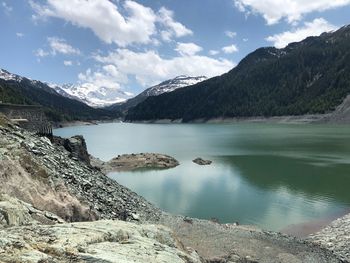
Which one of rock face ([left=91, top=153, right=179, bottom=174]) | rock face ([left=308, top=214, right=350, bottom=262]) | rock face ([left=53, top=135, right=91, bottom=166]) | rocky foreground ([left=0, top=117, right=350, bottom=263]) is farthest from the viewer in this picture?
rock face ([left=91, top=153, right=179, bottom=174])

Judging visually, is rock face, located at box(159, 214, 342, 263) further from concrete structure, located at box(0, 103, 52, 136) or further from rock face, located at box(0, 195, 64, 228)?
concrete structure, located at box(0, 103, 52, 136)

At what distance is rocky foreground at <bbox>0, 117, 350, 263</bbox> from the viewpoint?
38.7ft

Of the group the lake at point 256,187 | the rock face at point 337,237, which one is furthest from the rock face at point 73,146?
the rock face at point 337,237

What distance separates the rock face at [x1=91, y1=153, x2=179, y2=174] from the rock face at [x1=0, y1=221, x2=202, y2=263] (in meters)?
69.7

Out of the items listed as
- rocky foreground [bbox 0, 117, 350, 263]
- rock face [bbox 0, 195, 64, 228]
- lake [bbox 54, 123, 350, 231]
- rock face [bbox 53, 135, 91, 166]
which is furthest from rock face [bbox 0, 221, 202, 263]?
rock face [bbox 53, 135, 91, 166]

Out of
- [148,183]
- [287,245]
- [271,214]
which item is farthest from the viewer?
[148,183]

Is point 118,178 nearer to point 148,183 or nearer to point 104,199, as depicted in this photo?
point 148,183

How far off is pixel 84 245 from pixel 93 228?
1.92 m

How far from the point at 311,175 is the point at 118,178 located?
3119 centimetres

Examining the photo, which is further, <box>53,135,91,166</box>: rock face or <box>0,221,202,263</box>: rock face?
<box>53,135,91,166</box>: rock face

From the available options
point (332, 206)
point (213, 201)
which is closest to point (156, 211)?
point (213, 201)

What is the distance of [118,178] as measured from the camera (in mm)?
74812

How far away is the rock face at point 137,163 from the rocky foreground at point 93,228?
152 ft

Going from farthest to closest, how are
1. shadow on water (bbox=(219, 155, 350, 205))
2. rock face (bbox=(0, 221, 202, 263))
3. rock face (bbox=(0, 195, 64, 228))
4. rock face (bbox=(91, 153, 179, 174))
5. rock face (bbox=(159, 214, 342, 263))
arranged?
rock face (bbox=(91, 153, 179, 174))
shadow on water (bbox=(219, 155, 350, 205))
rock face (bbox=(159, 214, 342, 263))
rock face (bbox=(0, 195, 64, 228))
rock face (bbox=(0, 221, 202, 263))
